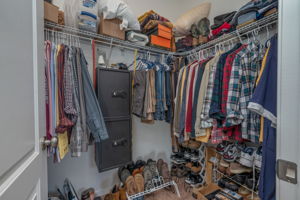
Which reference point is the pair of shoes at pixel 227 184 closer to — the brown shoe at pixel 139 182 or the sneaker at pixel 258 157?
the sneaker at pixel 258 157

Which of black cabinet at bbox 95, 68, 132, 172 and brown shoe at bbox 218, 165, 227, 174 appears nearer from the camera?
black cabinet at bbox 95, 68, 132, 172

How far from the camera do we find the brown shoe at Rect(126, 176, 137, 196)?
151 centimetres

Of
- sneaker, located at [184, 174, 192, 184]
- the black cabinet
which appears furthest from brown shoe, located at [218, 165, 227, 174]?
the black cabinet

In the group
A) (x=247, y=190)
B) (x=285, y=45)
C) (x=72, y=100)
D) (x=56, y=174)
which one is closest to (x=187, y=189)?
(x=247, y=190)

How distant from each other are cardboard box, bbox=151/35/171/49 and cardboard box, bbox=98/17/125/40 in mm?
376

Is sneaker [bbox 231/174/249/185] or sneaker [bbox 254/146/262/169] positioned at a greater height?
sneaker [bbox 254/146/262/169]

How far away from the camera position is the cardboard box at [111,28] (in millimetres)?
1395

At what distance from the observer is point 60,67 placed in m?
1.01

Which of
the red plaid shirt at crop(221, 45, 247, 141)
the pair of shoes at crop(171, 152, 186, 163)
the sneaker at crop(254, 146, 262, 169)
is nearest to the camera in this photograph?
the red plaid shirt at crop(221, 45, 247, 141)

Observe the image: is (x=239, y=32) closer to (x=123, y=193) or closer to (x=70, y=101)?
(x=70, y=101)

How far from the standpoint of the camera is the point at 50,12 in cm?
113

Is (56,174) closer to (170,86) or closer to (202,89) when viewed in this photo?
(170,86)

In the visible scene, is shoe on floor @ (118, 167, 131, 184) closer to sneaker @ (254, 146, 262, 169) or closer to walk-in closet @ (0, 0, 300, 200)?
walk-in closet @ (0, 0, 300, 200)

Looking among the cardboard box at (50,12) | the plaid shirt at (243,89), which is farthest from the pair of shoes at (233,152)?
the cardboard box at (50,12)
